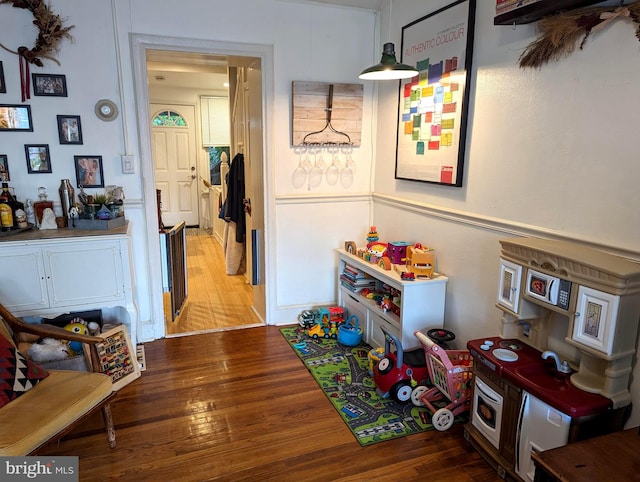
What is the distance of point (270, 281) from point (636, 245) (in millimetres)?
2644

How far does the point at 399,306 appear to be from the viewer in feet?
9.76

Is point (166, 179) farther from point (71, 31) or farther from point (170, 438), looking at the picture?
point (170, 438)

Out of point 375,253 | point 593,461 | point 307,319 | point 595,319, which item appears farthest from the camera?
point 307,319

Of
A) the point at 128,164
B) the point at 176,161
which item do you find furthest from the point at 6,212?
the point at 176,161

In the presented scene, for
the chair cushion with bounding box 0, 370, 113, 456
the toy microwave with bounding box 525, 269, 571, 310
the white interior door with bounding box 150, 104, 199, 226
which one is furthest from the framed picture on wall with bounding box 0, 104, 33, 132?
the white interior door with bounding box 150, 104, 199, 226

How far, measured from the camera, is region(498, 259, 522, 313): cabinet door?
2.06 m

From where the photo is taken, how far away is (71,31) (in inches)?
117

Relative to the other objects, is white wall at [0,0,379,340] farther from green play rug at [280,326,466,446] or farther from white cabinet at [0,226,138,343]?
green play rug at [280,326,466,446]

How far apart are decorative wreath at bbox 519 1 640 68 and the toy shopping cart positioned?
157cm

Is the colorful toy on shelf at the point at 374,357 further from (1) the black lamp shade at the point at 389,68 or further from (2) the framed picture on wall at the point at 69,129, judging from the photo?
(2) the framed picture on wall at the point at 69,129

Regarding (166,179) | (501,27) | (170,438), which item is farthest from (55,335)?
(166,179)

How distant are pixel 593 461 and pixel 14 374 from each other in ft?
7.66

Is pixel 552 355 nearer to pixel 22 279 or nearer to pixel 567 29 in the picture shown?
pixel 567 29

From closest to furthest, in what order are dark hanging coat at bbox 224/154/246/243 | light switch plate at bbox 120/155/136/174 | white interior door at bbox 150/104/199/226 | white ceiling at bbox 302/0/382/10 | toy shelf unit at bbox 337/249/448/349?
toy shelf unit at bbox 337/249/448/349, light switch plate at bbox 120/155/136/174, white ceiling at bbox 302/0/382/10, dark hanging coat at bbox 224/154/246/243, white interior door at bbox 150/104/199/226
